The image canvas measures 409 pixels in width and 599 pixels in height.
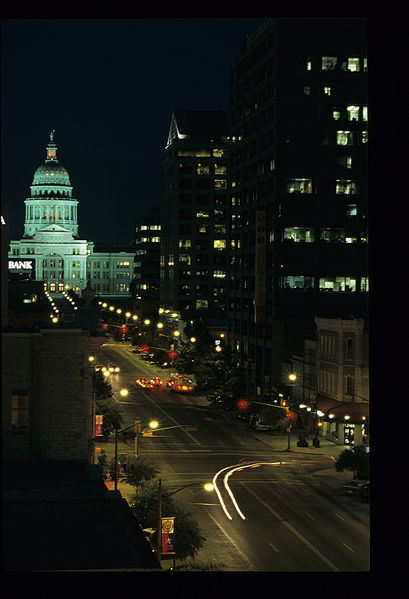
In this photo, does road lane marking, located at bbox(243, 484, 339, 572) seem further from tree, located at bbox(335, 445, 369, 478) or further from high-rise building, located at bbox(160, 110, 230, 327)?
high-rise building, located at bbox(160, 110, 230, 327)

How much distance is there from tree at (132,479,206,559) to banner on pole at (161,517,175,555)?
345 mm

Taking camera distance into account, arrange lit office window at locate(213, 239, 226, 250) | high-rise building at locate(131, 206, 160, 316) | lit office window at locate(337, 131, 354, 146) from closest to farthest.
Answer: lit office window at locate(337, 131, 354, 146) → lit office window at locate(213, 239, 226, 250) → high-rise building at locate(131, 206, 160, 316)

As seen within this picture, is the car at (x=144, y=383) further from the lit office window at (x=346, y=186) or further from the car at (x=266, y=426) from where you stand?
the lit office window at (x=346, y=186)

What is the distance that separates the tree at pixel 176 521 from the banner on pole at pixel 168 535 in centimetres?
35

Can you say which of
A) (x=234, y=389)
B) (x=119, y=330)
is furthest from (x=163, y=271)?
(x=234, y=389)

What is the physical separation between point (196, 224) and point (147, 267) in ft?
107

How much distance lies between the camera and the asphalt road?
2562 centimetres

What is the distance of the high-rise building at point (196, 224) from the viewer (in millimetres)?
104188

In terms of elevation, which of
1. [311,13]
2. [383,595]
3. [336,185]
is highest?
[336,185]

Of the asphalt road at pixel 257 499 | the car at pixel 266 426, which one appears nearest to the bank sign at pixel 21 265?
the asphalt road at pixel 257 499

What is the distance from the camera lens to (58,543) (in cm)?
1382

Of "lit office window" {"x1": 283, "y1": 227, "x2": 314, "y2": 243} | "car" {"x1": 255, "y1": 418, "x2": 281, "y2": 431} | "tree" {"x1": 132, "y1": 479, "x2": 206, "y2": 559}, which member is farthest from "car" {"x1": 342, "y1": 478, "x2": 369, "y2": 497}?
"lit office window" {"x1": 283, "y1": 227, "x2": 314, "y2": 243}

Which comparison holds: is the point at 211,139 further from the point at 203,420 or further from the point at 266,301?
the point at 203,420

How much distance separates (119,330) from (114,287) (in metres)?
85.8
